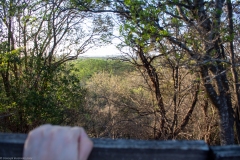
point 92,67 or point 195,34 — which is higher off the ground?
point 195,34

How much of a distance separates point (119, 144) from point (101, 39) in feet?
29.5

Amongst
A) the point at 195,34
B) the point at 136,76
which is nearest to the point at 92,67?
the point at 136,76

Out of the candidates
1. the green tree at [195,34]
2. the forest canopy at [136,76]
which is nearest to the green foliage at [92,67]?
the forest canopy at [136,76]

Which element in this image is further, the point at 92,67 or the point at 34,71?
the point at 92,67

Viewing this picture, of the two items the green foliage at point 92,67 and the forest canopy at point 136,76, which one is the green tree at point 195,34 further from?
the green foliage at point 92,67

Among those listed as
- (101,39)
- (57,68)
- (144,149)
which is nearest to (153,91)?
(101,39)

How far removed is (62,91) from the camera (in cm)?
940

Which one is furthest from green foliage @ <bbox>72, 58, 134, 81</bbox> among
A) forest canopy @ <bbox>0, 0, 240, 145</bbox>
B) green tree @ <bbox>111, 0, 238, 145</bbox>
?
green tree @ <bbox>111, 0, 238, 145</bbox>

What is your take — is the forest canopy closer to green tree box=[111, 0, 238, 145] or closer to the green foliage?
green tree box=[111, 0, 238, 145]

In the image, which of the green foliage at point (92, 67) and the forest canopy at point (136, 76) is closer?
the forest canopy at point (136, 76)

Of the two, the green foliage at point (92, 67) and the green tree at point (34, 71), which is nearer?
the green tree at point (34, 71)

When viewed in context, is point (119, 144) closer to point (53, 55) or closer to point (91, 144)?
point (91, 144)

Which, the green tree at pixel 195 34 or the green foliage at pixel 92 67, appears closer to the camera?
the green tree at pixel 195 34

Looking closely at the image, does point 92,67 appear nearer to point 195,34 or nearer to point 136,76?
point 136,76
